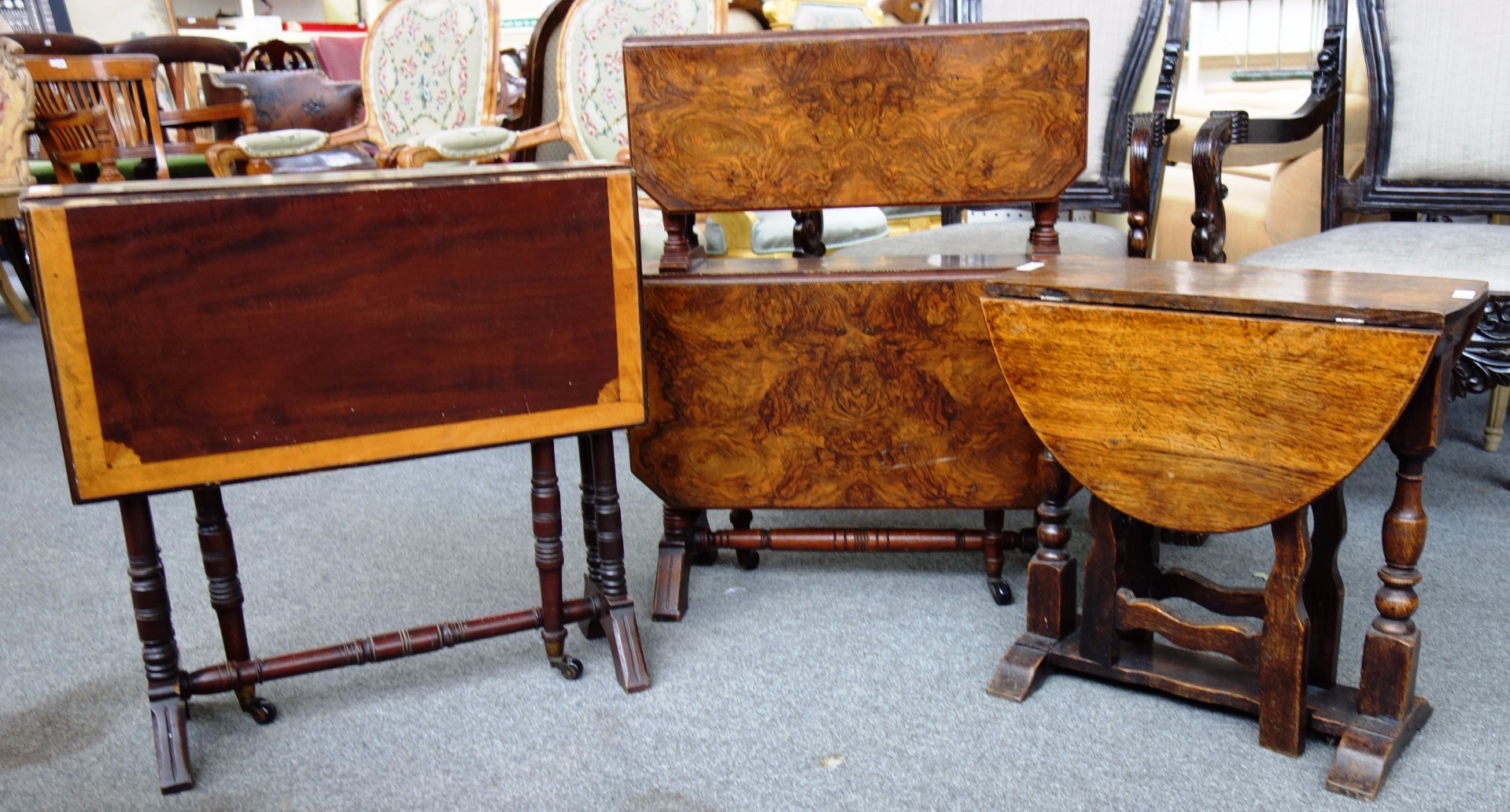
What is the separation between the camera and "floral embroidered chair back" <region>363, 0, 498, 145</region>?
13.6 ft

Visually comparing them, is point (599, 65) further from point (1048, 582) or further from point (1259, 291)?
point (1259, 291)

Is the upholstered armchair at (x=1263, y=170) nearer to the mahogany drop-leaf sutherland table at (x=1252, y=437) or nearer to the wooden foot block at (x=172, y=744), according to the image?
the mahogany drop-leaf sutherland table at (x=1252, y=437)

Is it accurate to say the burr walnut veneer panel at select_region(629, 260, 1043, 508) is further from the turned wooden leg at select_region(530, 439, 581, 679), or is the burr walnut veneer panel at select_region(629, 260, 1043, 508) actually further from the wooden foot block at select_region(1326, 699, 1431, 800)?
the wooden foot block at select_region(1326, 699, 1431, 800)

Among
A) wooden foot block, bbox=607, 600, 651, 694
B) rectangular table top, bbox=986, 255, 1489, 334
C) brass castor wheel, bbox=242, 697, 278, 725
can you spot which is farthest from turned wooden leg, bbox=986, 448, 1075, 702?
brass castor wheel, bbox=242, 697, 278, 725

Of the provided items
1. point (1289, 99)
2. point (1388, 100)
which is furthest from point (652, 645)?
point (1289, 99)

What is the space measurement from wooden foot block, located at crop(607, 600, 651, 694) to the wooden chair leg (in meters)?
2.13

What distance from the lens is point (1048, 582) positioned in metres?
1.81

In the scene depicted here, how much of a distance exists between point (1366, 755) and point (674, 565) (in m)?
1.11

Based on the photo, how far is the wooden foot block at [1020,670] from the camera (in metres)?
1.74

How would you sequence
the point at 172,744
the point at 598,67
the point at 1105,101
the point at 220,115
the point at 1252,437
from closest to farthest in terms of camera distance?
the point at 1252,437, the point at 172,744, the point at 1105,101, the point at 598,67, the point at 220,115

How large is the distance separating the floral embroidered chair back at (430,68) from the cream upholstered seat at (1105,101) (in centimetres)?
202

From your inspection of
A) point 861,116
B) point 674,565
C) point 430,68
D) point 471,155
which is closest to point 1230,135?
point 861,116

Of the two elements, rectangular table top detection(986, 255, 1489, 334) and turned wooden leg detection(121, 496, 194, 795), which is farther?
turned wooden leg detection(121, 496, 194, 795)

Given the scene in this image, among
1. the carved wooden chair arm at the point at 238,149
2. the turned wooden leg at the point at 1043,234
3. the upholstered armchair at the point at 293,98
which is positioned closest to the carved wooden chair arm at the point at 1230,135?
the turned wooden leg at the point at 1043,234
